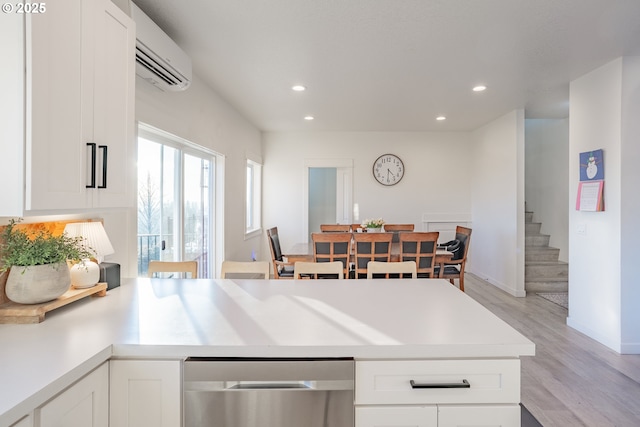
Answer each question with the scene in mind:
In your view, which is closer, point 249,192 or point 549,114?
point 549,114

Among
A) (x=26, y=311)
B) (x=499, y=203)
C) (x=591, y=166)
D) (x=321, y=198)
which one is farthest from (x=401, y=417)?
(x=321, y=198)

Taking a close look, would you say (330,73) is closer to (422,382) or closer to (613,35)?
(613,35)

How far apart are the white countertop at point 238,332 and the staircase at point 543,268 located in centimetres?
426

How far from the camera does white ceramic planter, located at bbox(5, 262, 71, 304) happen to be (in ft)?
4.39

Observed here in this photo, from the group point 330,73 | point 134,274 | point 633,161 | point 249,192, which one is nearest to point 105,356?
point 134,274

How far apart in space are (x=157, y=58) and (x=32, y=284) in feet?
5.16

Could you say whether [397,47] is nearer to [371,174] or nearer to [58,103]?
[58,103]

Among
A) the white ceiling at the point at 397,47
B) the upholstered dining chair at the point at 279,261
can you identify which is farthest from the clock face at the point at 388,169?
the upholstered dining chair at the point at 279,261

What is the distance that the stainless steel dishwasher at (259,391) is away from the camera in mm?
1121

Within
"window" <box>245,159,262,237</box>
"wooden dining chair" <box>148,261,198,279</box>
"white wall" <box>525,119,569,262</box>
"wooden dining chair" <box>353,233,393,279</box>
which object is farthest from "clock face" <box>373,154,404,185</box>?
"wooden dining chair" <box>148,261,198,279</box>

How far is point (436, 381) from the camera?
1137 mm

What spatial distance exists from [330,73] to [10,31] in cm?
267

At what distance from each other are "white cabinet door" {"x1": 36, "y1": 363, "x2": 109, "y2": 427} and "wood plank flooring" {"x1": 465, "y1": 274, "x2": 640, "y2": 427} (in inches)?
90.2

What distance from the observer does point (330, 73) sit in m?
3.41
